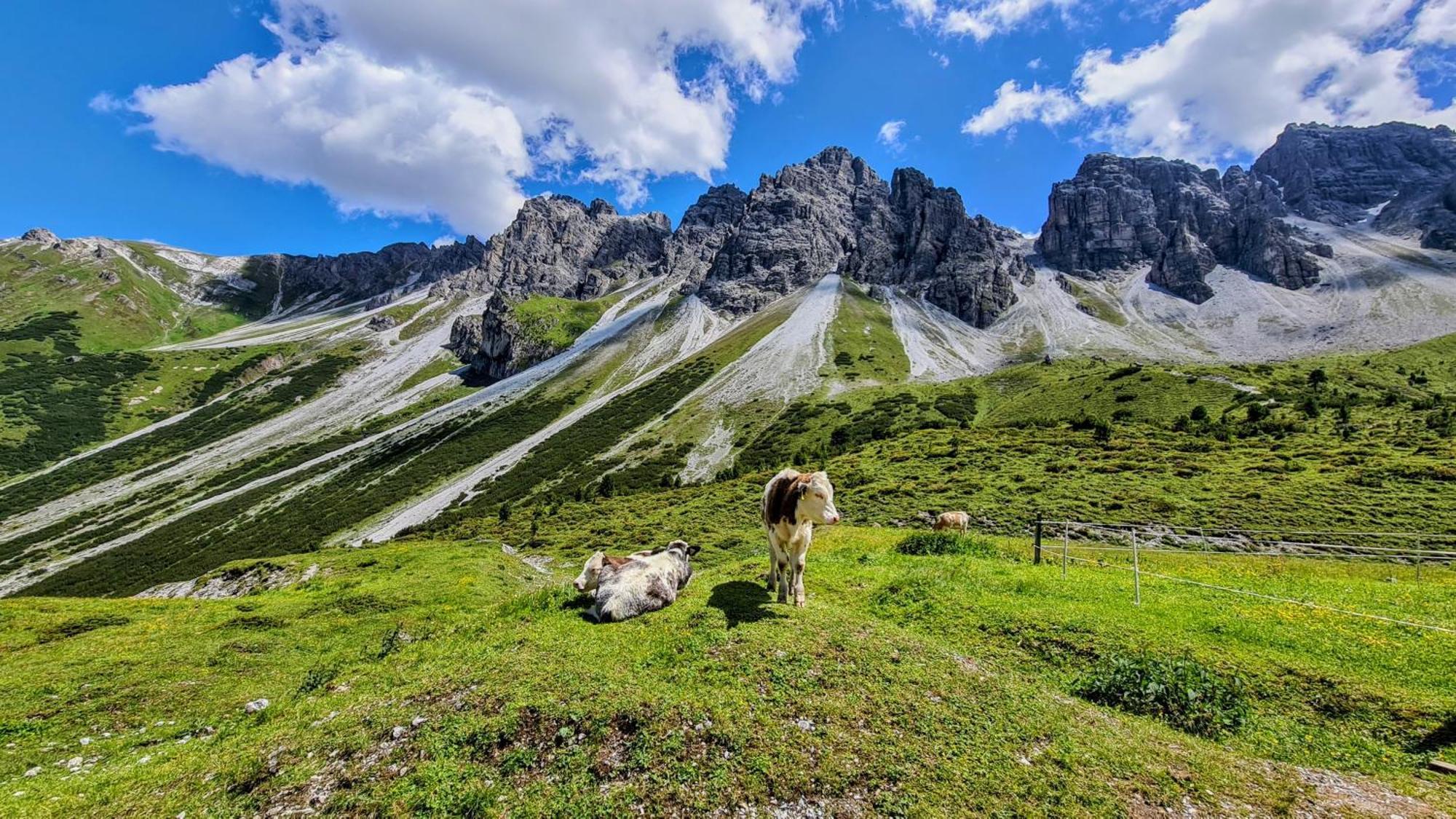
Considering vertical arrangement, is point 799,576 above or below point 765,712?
above

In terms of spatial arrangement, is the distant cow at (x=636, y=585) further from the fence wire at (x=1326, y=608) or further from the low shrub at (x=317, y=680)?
the fence wire at (x=1326, y=608)

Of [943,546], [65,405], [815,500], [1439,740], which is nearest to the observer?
[1439,740]

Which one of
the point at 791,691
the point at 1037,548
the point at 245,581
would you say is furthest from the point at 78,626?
the point at 1037,548

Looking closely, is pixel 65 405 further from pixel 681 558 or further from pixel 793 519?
pixel 793 519

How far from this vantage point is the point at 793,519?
12562mm

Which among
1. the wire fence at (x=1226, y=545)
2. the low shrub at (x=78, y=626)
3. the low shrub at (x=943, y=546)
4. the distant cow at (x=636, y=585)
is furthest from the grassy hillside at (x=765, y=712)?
the wire fence at (x=1226, y=545)

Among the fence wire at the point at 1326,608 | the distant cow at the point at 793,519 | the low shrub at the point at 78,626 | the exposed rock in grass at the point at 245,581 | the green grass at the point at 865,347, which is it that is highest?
the green grass at the point at 865,347

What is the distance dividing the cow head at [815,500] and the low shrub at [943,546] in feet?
36.6

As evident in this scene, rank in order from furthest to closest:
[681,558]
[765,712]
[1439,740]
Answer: [681,558] → [765,712] → [1439,740]

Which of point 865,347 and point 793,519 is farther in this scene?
point 865,347

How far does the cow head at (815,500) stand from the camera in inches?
471

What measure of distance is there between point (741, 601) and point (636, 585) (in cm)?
268

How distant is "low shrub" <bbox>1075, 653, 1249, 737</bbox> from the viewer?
7.91 m

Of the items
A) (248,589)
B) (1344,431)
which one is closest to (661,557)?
(248,589)
